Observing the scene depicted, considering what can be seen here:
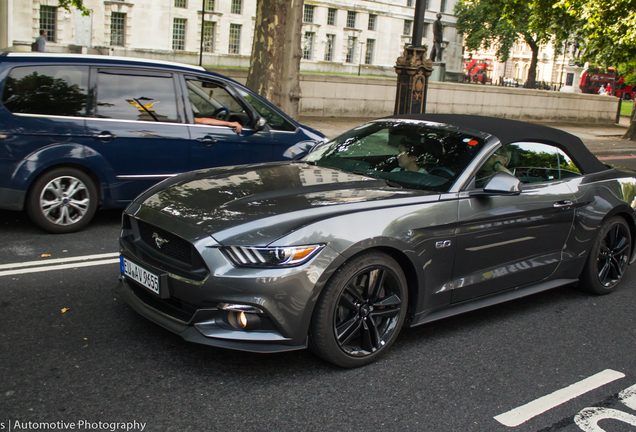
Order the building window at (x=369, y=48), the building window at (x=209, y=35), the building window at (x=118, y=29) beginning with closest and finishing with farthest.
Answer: the building window at (x=118, y=29) < the building window at (x=209, y=35) < the building window at (x=369, y=48)

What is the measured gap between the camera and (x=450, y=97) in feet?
Answer: 80.3

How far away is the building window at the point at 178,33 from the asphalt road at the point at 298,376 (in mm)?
57499

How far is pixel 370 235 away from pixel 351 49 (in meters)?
71.0

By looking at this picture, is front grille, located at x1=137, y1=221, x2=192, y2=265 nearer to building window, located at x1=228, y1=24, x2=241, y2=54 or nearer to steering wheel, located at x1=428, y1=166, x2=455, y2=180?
steering wheel, located at x1=428, y1=166, x2=455, y2=180

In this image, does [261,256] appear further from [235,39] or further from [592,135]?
[235,39]

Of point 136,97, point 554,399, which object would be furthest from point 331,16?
point 554,399

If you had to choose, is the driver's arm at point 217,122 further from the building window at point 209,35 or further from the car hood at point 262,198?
the building window at point 209,35

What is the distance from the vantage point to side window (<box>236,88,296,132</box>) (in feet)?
25.6

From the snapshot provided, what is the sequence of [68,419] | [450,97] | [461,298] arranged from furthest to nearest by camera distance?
[450,97] → [461,298] → [68,419]

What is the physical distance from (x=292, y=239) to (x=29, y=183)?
13.0ft

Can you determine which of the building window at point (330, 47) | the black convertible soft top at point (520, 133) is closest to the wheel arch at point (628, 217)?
the black convertible soft top at point (520, 133)

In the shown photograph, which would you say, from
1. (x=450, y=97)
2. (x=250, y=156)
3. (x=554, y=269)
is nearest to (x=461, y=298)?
(x=554, y=269)

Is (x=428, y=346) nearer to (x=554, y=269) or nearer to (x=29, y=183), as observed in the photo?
(x=554, y=269)

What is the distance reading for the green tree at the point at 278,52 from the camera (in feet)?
44.0
